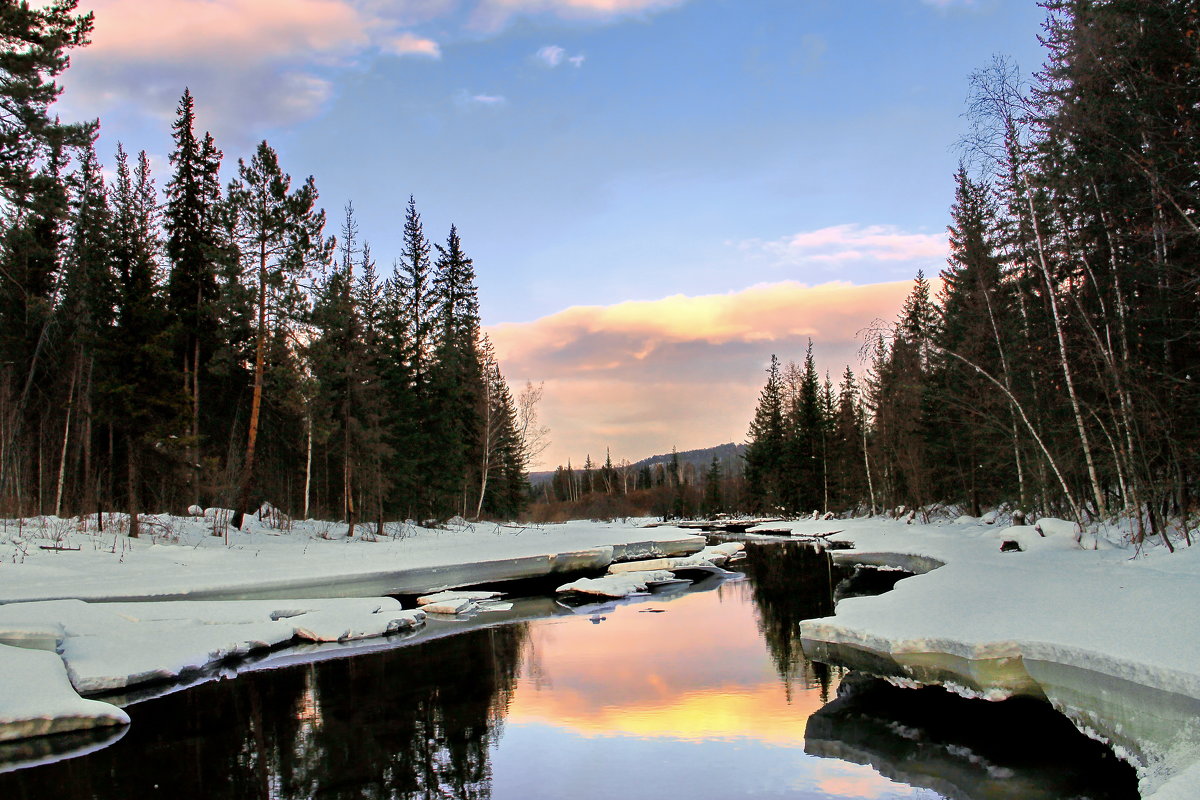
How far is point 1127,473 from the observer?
11.9 meters

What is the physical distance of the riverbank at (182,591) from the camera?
8555mm

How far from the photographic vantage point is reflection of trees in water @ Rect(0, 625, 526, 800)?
6395 millimetres

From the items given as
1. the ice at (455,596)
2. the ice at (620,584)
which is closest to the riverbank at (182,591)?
the ice at (455,596)

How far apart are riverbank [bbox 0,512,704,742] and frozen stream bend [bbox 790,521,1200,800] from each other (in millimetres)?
8706

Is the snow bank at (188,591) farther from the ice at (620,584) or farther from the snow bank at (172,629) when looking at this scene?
the ice at (620,584)

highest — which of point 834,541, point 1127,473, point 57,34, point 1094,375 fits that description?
point 57,34

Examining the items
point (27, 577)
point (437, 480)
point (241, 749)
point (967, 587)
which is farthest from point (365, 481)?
point (967, 587)

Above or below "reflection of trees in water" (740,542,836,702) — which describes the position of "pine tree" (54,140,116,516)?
above

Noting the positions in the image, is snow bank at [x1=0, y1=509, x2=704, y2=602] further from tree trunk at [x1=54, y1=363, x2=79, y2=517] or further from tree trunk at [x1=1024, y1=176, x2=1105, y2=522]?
tree trunk at [x1=1024, y1=176, x2=1105, y2=522]

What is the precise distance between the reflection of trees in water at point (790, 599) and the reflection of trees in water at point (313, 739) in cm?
433

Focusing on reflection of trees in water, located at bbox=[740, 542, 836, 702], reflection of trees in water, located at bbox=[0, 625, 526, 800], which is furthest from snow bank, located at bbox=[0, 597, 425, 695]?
reflection of trees in water, located at bbox=[740, 542, 836, 702]

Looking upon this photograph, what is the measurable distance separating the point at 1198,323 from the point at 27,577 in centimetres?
1990

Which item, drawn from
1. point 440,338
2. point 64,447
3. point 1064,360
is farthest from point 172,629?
point 440,338

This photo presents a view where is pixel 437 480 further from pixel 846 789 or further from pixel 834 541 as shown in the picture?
pixel 846 789
